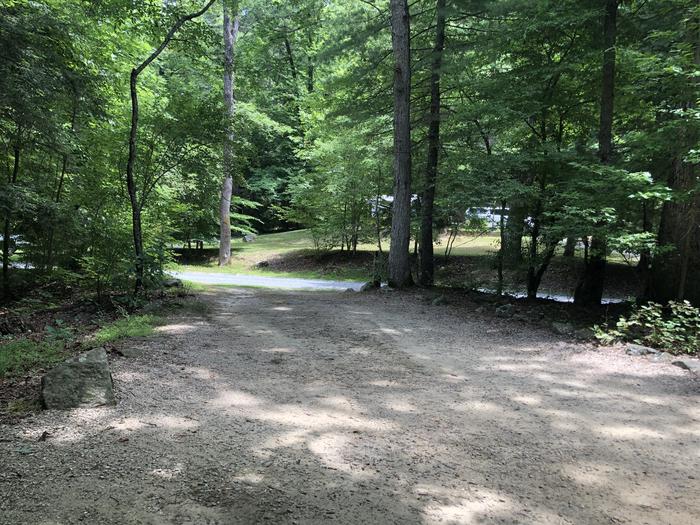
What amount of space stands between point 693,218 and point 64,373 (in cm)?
858

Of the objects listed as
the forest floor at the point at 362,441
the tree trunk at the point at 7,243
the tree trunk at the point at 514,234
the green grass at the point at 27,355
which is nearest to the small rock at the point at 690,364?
the forest floor at the point at 362,441

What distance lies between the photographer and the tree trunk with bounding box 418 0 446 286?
37.3 ft

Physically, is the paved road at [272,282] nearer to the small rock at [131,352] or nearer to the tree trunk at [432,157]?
the tree trunk at [432,157]

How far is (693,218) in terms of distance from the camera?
7.51 m

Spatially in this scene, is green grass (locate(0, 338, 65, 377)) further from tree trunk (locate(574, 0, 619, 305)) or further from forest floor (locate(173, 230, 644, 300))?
tree trunk (locate(574, 0, 619, 305))

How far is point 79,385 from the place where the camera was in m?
3.92

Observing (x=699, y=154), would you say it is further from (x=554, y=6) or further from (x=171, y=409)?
(x=171, y=409)

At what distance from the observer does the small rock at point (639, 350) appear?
6.37 metres

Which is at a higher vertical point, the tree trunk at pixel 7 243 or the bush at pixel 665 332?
the tree trunk at pixel 7 243

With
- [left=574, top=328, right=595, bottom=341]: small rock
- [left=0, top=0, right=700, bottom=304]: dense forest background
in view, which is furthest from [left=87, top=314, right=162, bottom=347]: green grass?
[left=574, top=328, right=595, bottom=341]: small rock

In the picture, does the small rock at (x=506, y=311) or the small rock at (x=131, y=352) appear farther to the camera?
the small rock at (x=506, y=311)

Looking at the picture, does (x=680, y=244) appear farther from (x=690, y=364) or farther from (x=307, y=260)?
(x=307, y=260)

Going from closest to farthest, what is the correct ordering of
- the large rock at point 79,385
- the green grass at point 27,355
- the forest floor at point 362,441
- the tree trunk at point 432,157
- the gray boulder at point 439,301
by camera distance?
the forest floor at point 362,441
the large rock at point 79,385
the green grass at point 27,355
the gray boulder at point 439,301
the tree trunk at point 432,157

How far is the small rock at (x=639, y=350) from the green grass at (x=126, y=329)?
646 cm
